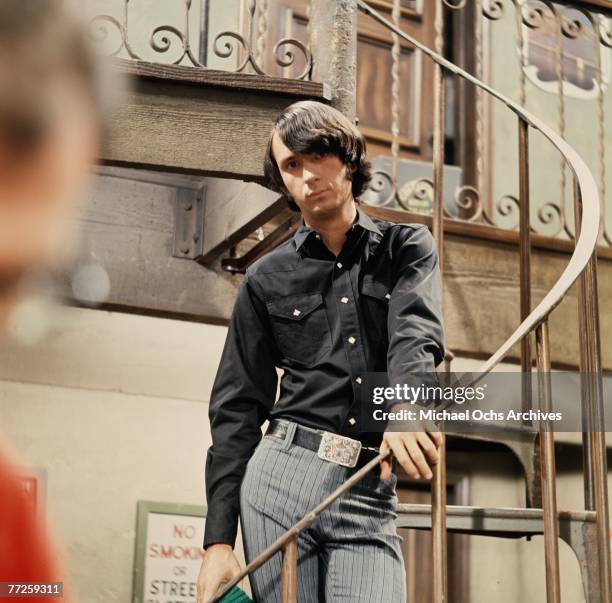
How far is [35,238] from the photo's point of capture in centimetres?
33

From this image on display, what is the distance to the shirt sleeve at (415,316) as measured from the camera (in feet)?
5.17

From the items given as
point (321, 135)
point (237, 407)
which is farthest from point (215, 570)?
point (321, 135)

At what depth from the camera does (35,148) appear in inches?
12.9

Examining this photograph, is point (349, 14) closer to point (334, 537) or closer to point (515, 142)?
point (334, 537)

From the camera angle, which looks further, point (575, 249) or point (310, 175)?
point (575, 249)

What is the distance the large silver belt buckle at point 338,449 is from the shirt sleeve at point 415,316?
0.42ft

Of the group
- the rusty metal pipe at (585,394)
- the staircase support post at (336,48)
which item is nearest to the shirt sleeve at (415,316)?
the rusty metal pipe at (585,394)

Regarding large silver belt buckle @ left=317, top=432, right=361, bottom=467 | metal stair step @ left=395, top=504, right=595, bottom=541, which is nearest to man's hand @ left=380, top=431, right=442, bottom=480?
large silver belt buckle @ left=317, top=432, right=361, bottom=467

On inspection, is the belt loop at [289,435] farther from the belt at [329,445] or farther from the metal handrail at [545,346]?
the metal handrail at [545,346]

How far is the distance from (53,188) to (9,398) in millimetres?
3063

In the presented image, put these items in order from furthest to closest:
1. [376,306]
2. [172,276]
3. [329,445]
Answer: [172,276] < [376,306] < [329,445]

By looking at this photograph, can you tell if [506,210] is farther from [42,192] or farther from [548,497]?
[42,192]

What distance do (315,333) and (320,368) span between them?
0.07m

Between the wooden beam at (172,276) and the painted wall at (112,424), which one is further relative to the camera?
the painted wall at (112,424)
